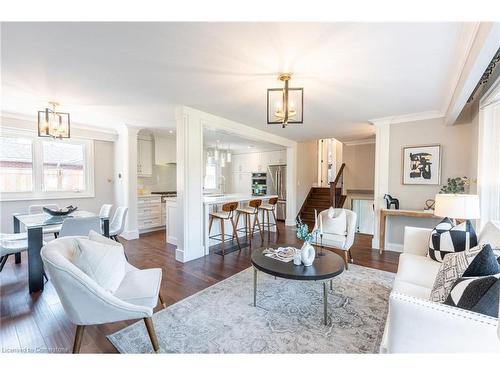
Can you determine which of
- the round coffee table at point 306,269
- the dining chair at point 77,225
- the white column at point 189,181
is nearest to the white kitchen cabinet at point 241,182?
the white column at point 189,181

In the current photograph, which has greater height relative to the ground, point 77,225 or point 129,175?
point 129,175

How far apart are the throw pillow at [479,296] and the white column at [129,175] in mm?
5293

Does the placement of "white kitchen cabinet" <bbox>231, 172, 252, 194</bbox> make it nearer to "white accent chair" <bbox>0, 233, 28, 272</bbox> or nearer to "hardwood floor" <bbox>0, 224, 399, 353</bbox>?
"hardwood floor" <bbox>0, 224, 399, 353</bbox>

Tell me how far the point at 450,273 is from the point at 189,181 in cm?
321

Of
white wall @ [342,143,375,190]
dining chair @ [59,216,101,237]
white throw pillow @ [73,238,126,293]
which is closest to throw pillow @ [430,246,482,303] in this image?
white throw pillow @ [73,238,126,293]

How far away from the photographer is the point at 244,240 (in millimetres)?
4848

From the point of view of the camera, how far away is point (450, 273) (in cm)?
144

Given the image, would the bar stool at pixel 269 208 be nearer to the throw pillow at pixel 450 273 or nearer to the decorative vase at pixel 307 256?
the decorative vase at pixel 307 256

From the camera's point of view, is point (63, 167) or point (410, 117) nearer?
point (410, 117)

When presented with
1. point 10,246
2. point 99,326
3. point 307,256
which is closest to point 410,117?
point 307,256

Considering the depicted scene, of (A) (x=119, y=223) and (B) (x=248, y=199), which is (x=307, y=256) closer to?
(B) (x=248, y=199)

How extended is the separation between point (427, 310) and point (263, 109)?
3.27 meters

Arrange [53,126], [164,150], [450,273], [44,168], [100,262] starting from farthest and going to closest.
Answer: [164,150]
[44,168]
[53,126]
[100,262]
[450,273]
